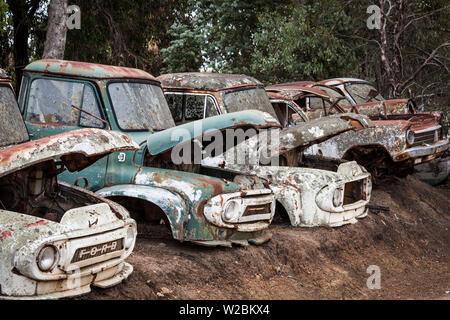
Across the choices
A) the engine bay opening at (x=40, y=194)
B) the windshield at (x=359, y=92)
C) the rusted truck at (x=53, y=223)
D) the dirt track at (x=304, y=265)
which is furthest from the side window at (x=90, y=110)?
the windshield at (x=359, y=92)

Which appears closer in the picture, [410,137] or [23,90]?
[23,90]

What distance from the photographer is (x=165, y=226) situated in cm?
702

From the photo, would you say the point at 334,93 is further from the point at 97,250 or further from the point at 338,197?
the point at 97,250

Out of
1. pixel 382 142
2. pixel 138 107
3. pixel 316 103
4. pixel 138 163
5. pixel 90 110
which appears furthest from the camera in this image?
pixel 316 103

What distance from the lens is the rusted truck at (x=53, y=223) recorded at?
430cm

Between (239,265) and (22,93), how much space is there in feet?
10.6

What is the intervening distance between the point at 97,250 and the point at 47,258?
0.46 m

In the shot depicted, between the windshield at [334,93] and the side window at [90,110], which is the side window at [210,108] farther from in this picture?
the windshield at [334,93]

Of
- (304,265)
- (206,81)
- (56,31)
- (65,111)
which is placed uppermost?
(56,31)

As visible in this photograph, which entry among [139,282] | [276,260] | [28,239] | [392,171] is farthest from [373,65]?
[28,239]

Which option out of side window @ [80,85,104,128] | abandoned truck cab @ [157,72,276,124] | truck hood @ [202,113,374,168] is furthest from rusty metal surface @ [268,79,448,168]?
side window @ [80,85,104,128]

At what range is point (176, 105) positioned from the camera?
9586 millimetres

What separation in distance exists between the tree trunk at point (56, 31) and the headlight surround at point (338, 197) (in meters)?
7.32

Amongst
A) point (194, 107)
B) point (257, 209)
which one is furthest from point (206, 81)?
point (257, 209)
